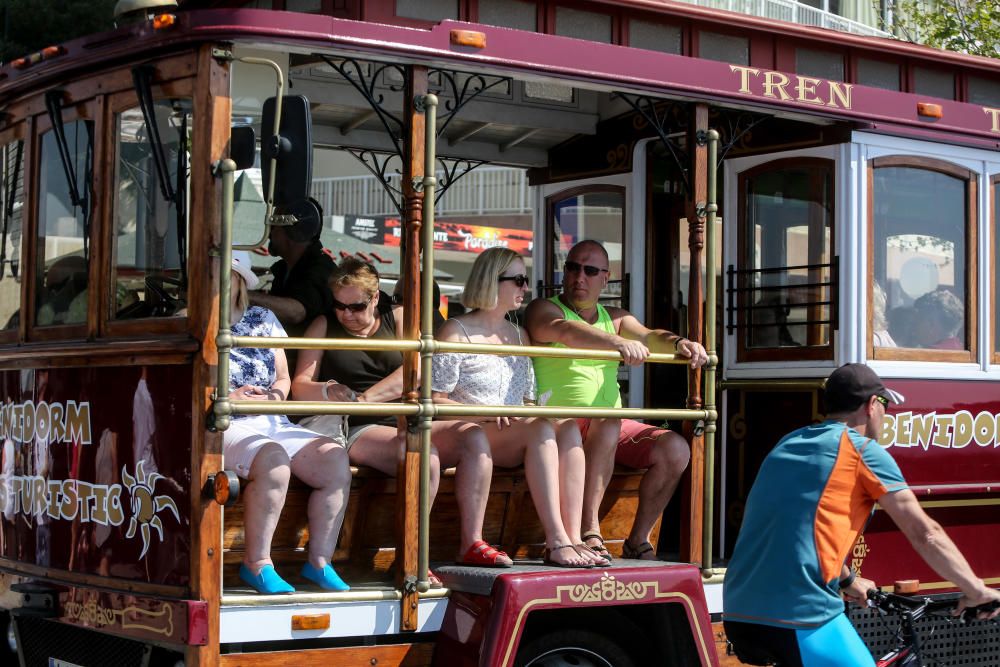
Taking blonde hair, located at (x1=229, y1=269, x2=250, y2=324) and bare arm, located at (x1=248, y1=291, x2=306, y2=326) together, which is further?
→ bare arm, located at (x1=248, y1=291, x2=306, y2=326)

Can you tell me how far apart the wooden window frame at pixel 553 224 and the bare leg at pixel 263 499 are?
281 cm

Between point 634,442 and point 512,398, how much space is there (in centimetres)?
65

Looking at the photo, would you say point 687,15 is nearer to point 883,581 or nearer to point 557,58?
point 557,58

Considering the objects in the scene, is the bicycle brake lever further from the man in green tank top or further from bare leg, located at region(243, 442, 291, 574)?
bare leg, located at region(243, 442, 291, 574)

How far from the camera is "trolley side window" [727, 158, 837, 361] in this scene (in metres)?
6.26

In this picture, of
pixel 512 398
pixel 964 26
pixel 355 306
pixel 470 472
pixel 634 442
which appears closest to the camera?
pixel 470 472

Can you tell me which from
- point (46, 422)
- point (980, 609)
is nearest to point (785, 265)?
point (980, 609)

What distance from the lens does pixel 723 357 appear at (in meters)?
6.67

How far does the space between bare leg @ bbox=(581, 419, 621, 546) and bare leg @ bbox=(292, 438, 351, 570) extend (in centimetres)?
118

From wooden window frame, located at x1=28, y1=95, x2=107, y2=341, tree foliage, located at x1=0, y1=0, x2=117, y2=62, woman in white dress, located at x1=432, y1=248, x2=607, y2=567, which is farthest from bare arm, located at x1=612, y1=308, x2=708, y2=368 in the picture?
tree foliage, located at x1=0, y1=0, x2=117, y2=62

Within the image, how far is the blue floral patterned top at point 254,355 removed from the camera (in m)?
5.22

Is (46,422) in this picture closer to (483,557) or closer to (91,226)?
(91,226)

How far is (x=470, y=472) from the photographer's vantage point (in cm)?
521

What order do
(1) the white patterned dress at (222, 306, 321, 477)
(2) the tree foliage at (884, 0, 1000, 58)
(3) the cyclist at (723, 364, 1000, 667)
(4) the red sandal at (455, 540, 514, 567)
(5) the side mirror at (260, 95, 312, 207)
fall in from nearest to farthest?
(3) the cyclist at (723, 364, 1000, 667), (5) the side mirror at (260, 95, 312, 207), (1) the white patterned dress at (222, 306, 321, 477), (4) the red sandal at (455, 540, 514, 567), (2) the tree foliage at (884, 0, 1000, 58)
